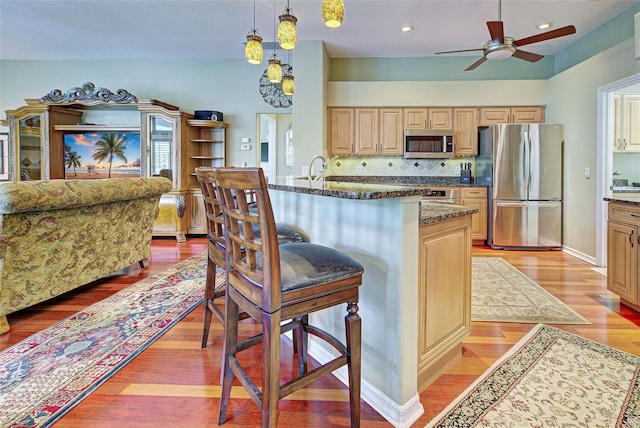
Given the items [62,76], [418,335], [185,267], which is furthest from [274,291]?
[62,76]

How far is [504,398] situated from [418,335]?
511mm

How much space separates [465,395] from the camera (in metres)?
1.61

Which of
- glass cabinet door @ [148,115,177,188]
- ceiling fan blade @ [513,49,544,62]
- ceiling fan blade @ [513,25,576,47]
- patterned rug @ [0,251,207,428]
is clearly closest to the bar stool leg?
patterned rug @ [0,251,207,428]

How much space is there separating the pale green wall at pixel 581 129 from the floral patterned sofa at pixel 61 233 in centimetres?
505

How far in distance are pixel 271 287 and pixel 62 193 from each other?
2108mm

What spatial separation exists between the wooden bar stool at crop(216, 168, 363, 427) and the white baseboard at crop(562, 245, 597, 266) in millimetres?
4158

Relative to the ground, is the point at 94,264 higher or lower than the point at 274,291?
lower

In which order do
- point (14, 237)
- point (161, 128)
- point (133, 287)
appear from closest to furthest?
point (14, 237)
point (133, 287)
point (161, 128)

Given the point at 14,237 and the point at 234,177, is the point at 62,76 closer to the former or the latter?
the point at 14,237

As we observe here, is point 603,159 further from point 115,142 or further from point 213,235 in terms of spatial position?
point 115,142

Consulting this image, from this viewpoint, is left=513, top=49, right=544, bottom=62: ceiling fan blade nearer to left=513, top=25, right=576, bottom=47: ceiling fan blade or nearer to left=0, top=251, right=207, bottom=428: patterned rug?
left=513, top=25, right=576, bottom=47: ceiling fan blade

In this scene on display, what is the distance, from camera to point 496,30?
3.01 metres

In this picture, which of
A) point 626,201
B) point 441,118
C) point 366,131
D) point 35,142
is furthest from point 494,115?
point 35,142

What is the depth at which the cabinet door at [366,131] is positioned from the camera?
5.34 m
